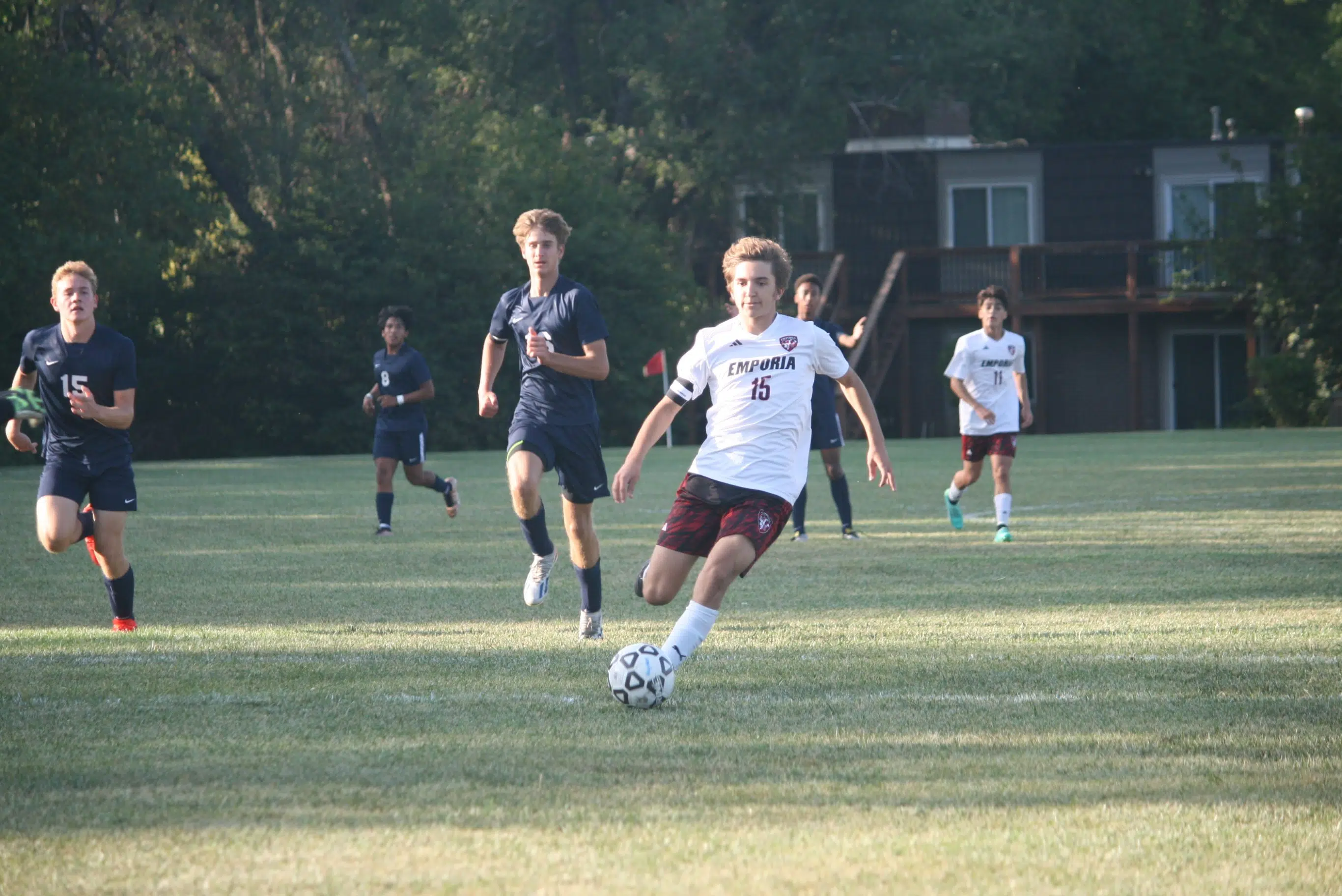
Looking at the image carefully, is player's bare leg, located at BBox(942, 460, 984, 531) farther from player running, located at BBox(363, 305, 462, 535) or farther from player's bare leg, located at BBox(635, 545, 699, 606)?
player's bare leg, located at BBox(635, 545, 699, 606)

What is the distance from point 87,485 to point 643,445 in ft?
10.8

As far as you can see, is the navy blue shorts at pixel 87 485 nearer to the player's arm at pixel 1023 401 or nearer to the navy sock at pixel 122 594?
the navy sock at pixel 122 594

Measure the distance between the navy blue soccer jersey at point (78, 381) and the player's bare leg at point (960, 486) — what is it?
7.42m

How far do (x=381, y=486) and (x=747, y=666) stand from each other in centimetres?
830

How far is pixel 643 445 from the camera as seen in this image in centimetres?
678

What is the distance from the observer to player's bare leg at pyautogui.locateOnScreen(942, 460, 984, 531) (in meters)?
14.1

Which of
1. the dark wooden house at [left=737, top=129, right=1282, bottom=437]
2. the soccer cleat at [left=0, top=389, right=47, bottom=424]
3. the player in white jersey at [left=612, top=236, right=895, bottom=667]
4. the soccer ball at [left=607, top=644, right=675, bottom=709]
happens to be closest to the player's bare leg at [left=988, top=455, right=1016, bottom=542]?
the player in white jersey at [left=612, top=236, right=895, bottom=667]

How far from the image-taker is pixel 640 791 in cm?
498

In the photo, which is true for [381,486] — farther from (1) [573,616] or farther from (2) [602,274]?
(2) [602,274]

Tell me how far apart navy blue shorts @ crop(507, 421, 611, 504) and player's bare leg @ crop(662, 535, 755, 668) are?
204 cm

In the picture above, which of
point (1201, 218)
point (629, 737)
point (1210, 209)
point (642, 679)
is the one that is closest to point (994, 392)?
point (642, 679)

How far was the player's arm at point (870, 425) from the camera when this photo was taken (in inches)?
271

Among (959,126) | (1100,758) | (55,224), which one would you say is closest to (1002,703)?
(1100,758)

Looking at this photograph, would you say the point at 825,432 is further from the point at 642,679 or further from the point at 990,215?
the point at 990,215
